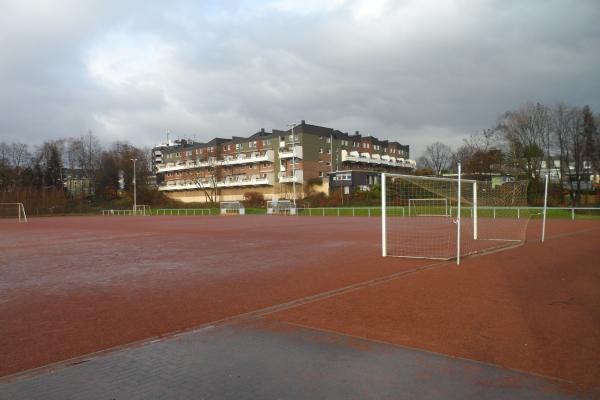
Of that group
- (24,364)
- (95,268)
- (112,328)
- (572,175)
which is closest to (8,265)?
(95,268)

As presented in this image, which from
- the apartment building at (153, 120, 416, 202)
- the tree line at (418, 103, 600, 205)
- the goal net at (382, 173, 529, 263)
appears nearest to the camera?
the goal net at (382, 173, 529, 263)

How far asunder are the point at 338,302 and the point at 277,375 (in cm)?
300

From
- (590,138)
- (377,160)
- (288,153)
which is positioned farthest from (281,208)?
(377,160)

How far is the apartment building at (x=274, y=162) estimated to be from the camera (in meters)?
75.1

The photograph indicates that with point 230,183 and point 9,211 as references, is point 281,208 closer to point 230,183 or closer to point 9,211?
point 230,183

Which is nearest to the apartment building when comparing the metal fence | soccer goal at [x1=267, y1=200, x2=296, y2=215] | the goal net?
the metal fence

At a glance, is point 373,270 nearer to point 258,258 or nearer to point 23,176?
point 258,258

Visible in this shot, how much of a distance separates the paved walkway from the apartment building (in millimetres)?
65077

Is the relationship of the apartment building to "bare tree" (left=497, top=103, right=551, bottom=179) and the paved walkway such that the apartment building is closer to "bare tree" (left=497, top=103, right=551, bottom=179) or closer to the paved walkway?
"bare tree" (left=497, top=103, right=551, bottom=179)

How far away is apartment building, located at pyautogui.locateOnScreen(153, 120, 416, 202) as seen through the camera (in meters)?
75.1

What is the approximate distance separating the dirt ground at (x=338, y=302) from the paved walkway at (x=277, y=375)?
42 cm

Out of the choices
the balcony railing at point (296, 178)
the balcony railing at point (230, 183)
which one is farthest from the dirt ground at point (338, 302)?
the balcony railing at point (230, 183)

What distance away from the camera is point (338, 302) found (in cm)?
704

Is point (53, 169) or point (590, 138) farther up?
point (53, 169)
